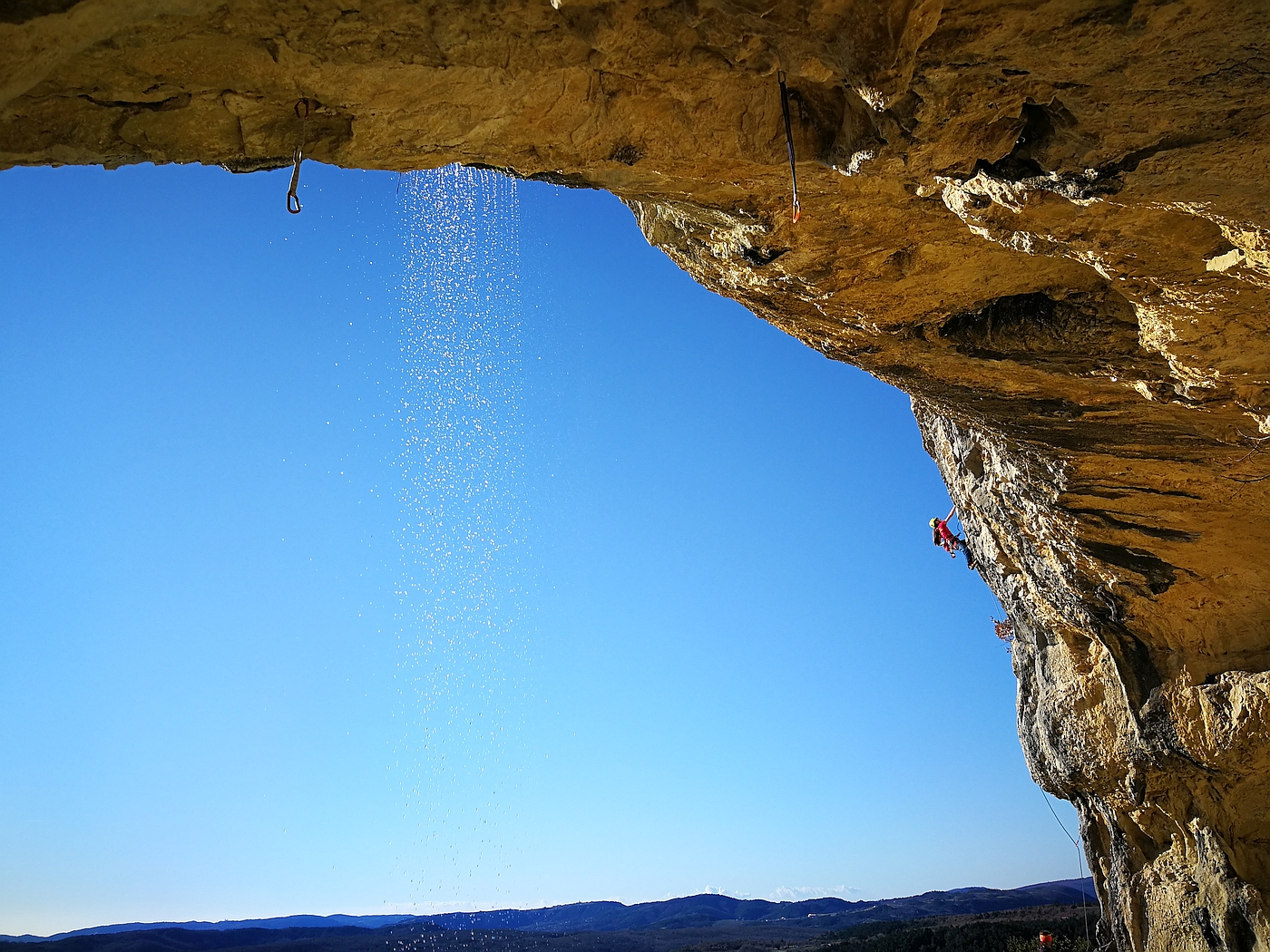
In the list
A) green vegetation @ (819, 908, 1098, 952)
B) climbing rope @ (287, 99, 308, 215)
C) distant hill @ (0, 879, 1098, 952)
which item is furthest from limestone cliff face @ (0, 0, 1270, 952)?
distant hill @ (0, 879, 1098, 952)

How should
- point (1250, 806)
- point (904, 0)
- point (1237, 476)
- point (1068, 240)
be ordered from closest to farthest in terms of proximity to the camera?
point (904, 0), point (1068, 240), point (1237, 476), point (1250, 806)

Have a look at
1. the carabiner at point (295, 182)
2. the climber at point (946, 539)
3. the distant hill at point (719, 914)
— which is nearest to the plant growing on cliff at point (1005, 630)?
the climber at point (946, 539)

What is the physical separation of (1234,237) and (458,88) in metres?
4.07

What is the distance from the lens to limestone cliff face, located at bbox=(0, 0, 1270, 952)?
10.8ft

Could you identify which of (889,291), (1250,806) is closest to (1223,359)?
(889,291)

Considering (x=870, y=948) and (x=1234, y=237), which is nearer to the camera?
(x=1234, y=237)

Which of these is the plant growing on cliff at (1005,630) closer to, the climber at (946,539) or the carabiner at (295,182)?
the climber at (946,539)

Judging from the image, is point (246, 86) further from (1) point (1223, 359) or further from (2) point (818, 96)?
(1) point (1223, 359)

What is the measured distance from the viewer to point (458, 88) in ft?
12.1

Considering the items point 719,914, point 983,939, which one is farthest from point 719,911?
point 983,939

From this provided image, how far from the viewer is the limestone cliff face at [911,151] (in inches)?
130

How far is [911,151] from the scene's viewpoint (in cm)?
411

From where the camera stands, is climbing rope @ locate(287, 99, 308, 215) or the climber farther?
the climber

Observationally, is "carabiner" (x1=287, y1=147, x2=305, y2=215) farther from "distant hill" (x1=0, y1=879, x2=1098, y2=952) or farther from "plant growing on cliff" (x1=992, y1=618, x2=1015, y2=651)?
"distant hill" (x1=0, y1=879, x2=1098, y2=952)
